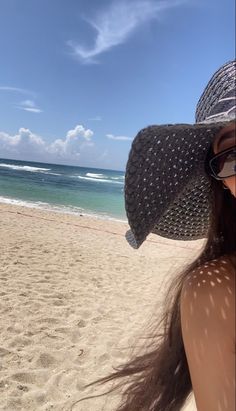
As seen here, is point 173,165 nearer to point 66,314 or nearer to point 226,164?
point 226,164

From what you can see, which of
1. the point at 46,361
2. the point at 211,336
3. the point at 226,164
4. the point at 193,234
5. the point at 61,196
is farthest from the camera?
the point at 61,196

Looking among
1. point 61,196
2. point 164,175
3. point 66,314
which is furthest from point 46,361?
point 61,196

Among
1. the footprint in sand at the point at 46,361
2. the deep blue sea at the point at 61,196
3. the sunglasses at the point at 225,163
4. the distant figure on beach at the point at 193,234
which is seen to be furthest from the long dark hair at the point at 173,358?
the footprint in sand at the point at 46,361

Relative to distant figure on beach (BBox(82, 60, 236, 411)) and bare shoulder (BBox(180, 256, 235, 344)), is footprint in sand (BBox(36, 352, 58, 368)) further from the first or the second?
bare shoulder (BBox(180, 256, 235, 344))

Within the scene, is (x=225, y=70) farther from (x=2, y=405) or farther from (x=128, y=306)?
(x=128, y=306)

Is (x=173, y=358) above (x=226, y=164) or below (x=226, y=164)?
below

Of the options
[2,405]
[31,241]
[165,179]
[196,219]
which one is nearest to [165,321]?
[196,219]

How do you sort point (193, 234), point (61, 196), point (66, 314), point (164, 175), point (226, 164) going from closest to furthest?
point (226, 164)
point (164, 175)
point (193, 234)
point (66, 314)
point (61, 196)

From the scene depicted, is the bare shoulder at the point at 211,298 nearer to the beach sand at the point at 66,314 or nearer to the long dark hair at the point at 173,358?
the long dark hair at the point at 173,358

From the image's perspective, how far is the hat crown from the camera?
0.87m

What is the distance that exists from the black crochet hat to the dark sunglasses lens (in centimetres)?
7

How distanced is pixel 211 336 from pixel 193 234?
1.84 feet

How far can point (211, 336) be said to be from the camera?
0.81 m

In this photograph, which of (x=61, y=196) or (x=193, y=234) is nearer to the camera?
(x=193, y=234)
